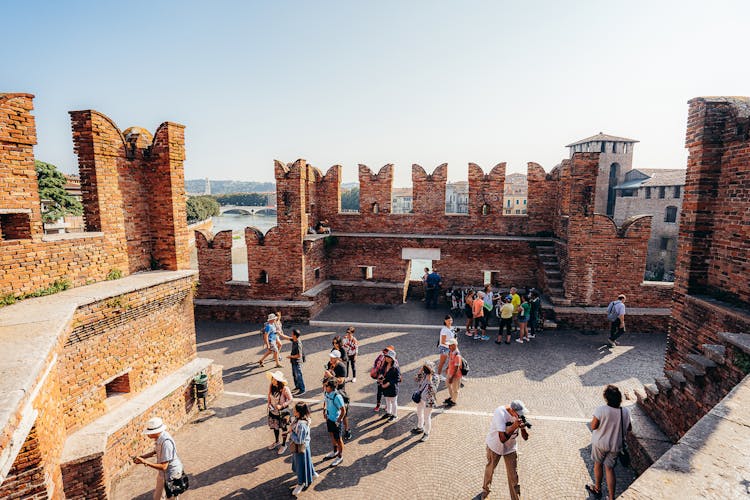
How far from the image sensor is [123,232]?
7.22 metres

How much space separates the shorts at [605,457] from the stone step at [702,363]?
1665mm

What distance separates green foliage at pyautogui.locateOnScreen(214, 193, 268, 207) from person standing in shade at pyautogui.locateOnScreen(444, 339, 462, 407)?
4306 inches

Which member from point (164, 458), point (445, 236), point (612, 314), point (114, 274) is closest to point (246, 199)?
point (445, 236)

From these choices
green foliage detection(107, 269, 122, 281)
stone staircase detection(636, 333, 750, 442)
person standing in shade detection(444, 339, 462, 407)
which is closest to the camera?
stone staircase detection(636, 333, 750, 442)

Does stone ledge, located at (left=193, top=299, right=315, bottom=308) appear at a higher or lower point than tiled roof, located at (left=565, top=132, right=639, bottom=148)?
lower

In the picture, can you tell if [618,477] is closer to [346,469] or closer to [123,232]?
[346,469]

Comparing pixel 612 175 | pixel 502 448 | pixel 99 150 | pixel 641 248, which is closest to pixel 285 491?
pixel 502 448

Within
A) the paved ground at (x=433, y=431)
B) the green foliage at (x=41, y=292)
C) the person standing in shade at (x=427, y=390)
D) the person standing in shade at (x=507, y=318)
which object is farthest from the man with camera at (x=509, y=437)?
the green foliage at (x=41, y=292)

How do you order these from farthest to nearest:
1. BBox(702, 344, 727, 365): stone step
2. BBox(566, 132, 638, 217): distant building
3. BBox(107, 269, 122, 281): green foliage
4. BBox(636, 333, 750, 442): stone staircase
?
1. BBox(566, 132, 638, 217): distant building
2. BBox(107, 269, 122, 281): green foliage
3. BBox(702, 344, 727, 365): stone step
4. BBox(636, 333, 750, 442): stone staircase

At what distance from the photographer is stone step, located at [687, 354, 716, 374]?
5.12 m

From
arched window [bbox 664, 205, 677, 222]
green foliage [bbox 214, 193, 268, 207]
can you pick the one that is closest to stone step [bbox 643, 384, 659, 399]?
arched window [bbox 664, 205, 677, 222]

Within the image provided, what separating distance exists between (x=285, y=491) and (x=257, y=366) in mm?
4763

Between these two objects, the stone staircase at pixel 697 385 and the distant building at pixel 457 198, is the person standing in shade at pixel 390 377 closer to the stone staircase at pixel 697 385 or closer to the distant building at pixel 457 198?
the stone staircase at pixel 697 385

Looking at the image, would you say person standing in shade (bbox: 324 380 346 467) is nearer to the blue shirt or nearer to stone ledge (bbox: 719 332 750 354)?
the blue shirt
